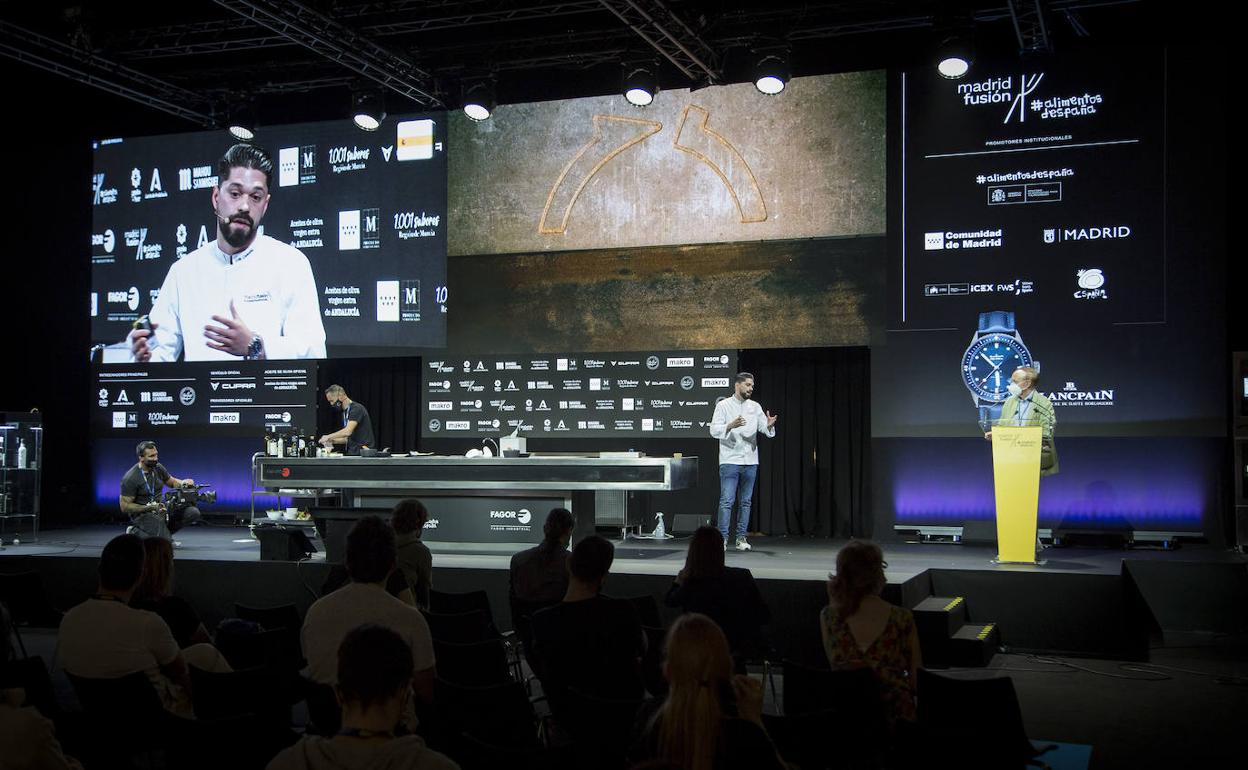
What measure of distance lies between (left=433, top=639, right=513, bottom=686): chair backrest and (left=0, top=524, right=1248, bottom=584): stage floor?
3131 millimetres

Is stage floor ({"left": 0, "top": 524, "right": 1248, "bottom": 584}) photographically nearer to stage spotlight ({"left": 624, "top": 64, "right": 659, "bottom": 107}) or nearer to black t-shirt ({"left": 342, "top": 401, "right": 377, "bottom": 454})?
black t-shirt ({"left": 342, "top": 401, "right": 377, "bottom": 454})

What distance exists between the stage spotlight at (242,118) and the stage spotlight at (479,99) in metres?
2.54

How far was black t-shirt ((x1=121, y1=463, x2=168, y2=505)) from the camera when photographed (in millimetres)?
9719

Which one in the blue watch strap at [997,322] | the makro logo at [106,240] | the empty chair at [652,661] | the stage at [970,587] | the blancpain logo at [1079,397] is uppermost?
the makro logo at [106,240]

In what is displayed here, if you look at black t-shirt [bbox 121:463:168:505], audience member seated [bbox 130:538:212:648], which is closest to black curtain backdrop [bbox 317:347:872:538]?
black t-shirt [bbox 121:463:168:505]

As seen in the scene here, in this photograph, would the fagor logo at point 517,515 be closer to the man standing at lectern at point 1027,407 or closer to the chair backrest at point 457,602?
the chair backrest at point 457,602

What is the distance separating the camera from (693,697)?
264 centimetres

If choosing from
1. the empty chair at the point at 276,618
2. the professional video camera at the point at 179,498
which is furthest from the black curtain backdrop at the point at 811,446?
the empty chair at the point at 276,618

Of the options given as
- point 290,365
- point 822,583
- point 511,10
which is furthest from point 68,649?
point 290,365

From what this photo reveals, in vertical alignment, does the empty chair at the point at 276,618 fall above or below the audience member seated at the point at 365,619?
below

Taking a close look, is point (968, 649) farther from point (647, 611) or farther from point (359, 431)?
point (359, 431)

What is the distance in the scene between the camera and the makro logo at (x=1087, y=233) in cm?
953

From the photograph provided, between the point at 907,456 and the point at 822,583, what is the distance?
3.93 meters

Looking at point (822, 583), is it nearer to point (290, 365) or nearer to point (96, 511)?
point (290, 365)
